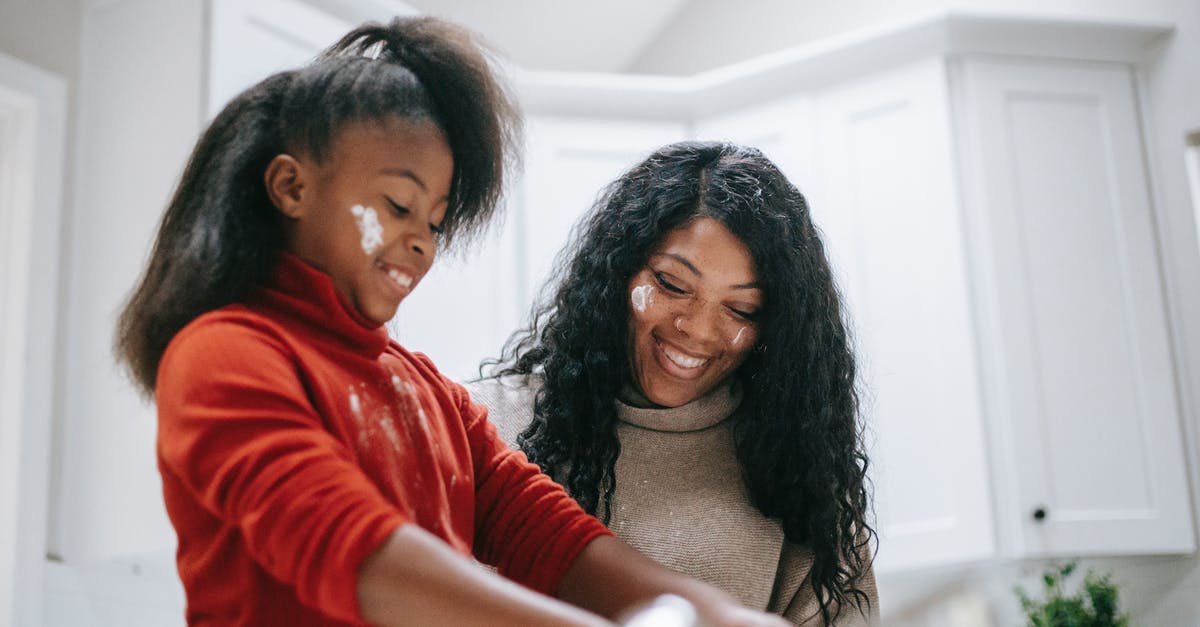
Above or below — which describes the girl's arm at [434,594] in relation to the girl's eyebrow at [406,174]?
below

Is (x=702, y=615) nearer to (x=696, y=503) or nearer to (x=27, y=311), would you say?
(x=696, y=503)

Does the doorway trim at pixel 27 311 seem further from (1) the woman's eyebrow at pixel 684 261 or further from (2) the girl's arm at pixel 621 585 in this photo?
(2) the girl's arm at pixel 621 585

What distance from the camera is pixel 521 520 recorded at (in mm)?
894

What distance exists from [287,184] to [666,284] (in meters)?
0.64

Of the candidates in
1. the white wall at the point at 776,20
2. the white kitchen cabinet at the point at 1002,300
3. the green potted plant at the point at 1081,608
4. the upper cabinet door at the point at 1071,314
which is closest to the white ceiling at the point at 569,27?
the white wall at the point at 776,20

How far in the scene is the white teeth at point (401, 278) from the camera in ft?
2.66

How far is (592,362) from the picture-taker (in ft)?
4.49

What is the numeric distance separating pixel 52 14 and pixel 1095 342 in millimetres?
2079

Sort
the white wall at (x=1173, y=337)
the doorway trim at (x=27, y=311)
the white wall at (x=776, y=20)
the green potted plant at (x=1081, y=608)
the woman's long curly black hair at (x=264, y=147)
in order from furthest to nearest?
the white wall at (x=776, y=20) < the white wall at (x=1173, y=337) < the green potted plant at (x=1081, y=608) < the doorway trim at (x=27, y=311) < the woman's long curly black hair at (x=264, y=147)

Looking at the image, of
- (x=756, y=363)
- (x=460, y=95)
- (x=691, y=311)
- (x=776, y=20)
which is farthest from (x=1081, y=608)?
(x=460, y=95)

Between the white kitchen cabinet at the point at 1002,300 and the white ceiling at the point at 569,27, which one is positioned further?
the white ceiling at the point at 569,27

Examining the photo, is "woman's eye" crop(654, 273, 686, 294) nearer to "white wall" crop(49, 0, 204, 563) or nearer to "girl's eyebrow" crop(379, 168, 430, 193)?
"girl's eyebrow" crop(379, 168, 430, 193)

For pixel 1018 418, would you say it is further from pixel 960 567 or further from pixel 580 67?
pixel 580 67

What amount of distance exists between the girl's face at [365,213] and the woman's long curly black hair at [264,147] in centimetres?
1
